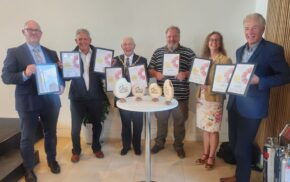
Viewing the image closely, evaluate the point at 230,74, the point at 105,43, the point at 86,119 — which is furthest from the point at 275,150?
Result: the point at 105,43

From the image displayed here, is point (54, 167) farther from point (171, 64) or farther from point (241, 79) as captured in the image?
point (241, 79)

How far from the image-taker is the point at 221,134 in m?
3.66

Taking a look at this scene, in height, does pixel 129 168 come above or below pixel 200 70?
below

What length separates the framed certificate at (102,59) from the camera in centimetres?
289

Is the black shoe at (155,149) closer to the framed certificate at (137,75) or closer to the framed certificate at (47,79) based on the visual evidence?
the framed certificate at (137,75)

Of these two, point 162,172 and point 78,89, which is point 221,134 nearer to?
point 162,172

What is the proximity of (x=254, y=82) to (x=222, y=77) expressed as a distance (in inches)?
13.3

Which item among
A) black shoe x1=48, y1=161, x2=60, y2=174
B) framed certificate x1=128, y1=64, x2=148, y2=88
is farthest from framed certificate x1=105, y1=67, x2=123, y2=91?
black shoe x1=48, y1=161, x2=60, y2=174

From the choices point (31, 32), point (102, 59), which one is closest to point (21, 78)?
point (31, 32)

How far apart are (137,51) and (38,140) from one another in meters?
1.94

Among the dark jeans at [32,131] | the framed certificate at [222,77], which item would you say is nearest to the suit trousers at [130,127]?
the dark jeans at [32,131]

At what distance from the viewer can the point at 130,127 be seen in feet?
10.8

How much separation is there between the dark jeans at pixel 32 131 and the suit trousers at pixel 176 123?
129 centimetres

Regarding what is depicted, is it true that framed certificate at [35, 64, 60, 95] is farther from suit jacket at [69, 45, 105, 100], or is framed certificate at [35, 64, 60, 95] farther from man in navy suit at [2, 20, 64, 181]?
suit jacket at [69, 45, 105, 100]
